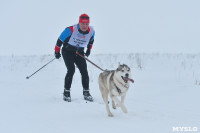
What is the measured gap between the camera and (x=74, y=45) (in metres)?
5.39

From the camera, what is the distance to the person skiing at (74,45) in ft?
17.0

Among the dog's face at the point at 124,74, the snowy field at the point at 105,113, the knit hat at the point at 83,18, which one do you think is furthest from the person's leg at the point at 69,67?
the dog's face at the point at 124,74

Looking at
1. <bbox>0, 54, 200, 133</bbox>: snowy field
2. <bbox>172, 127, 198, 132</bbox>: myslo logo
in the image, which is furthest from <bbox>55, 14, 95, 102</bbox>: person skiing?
<bbox>172, 127, 198, 132</bbox>: myslo logo

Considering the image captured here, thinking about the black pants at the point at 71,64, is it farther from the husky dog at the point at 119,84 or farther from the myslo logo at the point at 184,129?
the myslo logo at the point at 184,129

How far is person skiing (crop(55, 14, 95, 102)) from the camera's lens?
204 inches

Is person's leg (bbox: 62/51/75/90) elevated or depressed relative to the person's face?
depressed

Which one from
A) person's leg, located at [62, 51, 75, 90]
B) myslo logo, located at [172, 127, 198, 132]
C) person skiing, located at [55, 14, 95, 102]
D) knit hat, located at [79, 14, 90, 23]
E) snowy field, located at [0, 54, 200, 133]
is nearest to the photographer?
myslo logo, located at [172, 127, 198, 132]

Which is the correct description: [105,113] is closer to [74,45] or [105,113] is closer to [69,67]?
[69,67]

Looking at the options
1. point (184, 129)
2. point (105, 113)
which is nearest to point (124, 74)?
point (105, 113)

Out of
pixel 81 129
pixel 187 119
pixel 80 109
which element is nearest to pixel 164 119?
pixel 187 119

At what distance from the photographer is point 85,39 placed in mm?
5422

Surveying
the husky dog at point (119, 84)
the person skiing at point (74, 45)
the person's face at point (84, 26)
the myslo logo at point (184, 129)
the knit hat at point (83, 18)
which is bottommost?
the myslo logo at point (184, 129)

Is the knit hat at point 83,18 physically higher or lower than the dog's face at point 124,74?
higher

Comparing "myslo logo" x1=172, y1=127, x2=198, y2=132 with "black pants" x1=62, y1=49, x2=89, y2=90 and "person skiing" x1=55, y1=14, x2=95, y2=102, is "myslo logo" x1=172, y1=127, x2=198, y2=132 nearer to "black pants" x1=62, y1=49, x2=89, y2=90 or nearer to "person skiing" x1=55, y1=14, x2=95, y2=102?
"person skiing" x1=55, y1=14, x2=95, y2=102
